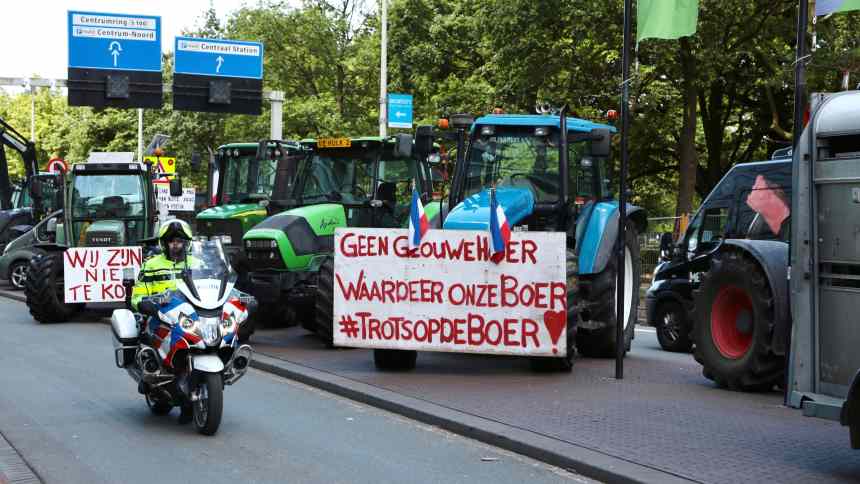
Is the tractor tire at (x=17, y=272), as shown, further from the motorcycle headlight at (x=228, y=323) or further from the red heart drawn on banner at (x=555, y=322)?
the motorcycle headlight at (x=228, y=323)

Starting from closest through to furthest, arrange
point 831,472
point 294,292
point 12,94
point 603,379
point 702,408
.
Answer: point 831,472
point 702,408
point 603,379
point 294,292
point 12,94

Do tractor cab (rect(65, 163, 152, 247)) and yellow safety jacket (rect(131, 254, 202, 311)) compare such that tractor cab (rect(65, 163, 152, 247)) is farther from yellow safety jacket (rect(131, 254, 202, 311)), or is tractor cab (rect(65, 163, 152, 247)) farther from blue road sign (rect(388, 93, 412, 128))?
blue road sign (rect(388, 93, 412, 128))

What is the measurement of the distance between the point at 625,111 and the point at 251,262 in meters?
6.22

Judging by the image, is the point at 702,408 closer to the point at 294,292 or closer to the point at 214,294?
the point at 214,294

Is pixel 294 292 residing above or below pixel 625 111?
below

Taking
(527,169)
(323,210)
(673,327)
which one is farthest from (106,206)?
(673,327)

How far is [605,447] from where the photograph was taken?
8.38 metres

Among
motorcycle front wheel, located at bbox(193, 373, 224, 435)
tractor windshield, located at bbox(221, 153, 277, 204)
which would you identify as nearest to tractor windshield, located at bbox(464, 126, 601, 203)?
motorcycle front wheel, located at bbox(193, 373, 224, 435)

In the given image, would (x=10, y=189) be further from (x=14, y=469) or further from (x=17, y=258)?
(x=14, y=469)

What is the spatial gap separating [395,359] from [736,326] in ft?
12.4

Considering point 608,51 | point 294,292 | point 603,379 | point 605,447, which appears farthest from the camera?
point 608,51

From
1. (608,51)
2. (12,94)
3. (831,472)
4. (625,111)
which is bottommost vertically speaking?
(831,472)

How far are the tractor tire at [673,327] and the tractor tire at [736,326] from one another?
375 cm

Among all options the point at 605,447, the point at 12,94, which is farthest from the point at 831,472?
the point at 12,94
